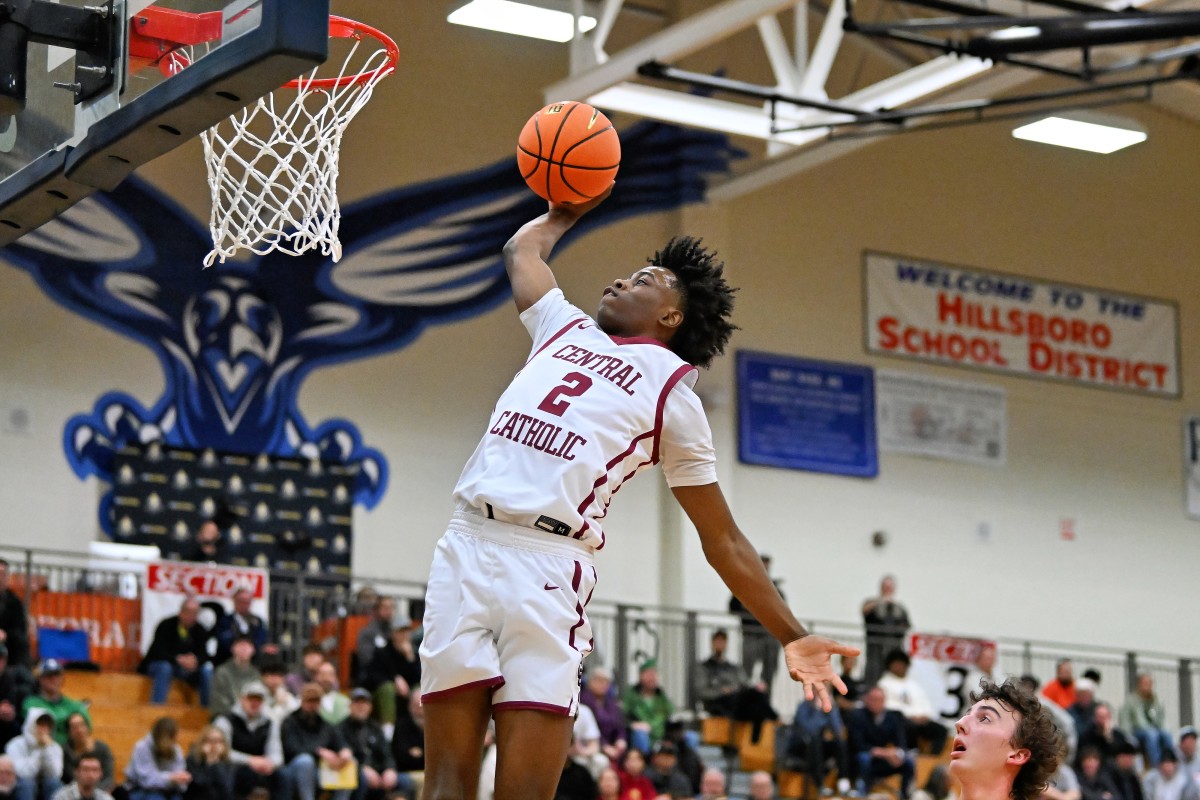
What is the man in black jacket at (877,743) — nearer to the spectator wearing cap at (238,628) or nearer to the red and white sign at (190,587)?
the spectator wearing cap at (238,628)

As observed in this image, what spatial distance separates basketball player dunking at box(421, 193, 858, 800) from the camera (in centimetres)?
514

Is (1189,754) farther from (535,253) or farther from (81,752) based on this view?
(535,253)

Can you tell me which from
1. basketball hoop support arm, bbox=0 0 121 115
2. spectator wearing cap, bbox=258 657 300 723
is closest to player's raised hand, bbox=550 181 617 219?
basketball hoop support arm, bbox=0 0 121 115

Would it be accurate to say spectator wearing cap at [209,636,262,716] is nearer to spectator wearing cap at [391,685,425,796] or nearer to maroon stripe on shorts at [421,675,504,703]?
spectator wearing cap at [391,685,425,796]

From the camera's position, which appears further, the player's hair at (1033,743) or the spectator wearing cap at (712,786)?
the spectator wearing cap at (712,786)

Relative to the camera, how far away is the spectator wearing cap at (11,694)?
48.6 feet

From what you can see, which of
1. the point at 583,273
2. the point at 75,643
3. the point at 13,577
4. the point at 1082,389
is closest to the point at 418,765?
the point at 75,643

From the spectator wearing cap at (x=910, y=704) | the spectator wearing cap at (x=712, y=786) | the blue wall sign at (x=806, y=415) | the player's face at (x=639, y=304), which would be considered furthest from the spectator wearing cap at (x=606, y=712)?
the player's face at (x=639, y=304)

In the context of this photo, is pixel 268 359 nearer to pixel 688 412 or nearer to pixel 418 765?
pixel 418 765

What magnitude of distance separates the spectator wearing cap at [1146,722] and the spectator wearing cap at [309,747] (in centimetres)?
1032

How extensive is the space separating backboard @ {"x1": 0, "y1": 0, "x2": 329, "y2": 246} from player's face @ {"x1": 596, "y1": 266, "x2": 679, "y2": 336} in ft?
4.36

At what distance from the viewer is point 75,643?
17.5 m

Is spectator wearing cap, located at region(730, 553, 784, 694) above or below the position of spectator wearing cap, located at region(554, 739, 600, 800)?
above

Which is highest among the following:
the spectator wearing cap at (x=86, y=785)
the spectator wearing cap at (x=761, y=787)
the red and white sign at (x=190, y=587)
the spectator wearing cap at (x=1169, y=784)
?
the red and white sign at (x=190, y=587)
